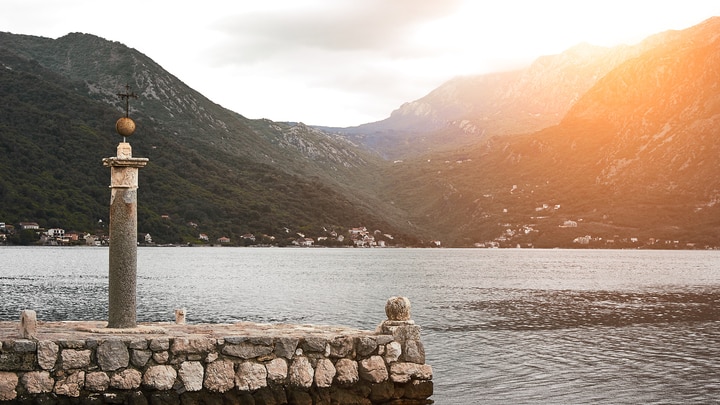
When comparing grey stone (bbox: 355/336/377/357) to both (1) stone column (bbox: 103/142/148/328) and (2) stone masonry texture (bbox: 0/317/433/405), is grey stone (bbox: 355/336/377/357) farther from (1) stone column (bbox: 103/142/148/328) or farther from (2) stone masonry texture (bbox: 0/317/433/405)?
(1) stone column (bbox: 103/142/148/328)

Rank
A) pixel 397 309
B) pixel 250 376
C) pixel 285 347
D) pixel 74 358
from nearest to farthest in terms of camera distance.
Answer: pixel 74 358, pixel 250 376, pixel 285 347, pixel 397 309

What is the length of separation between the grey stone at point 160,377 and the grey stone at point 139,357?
0.64 ft

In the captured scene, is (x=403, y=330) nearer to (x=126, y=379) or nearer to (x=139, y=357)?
(x=139, y=357)

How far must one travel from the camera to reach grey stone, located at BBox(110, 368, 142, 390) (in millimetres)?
15758

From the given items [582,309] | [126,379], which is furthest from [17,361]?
[582,309]

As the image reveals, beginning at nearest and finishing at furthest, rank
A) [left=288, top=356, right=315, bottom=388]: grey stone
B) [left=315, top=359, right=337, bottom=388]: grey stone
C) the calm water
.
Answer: [left=288, top=356, right=315, bottom=388]: grey stone → [left=315, top=359, right=337, bottom=388]: grey stone → the calm water

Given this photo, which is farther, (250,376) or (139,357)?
(250,376)

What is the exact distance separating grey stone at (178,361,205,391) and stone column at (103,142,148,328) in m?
3.09

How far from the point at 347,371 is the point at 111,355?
5280mm

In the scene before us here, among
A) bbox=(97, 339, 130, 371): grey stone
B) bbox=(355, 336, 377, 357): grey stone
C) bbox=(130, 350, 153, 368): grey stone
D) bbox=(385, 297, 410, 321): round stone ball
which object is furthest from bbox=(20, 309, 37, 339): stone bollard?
bbox=(385, 297, 410, 321): round stone ball

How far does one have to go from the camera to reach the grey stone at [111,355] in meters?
15.7

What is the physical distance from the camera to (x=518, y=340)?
37.5 meters

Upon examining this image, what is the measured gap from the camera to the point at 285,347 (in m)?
17.0

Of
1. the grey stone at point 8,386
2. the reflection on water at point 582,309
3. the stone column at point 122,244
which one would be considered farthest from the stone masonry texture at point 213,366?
the reflection on water at point 582,309
